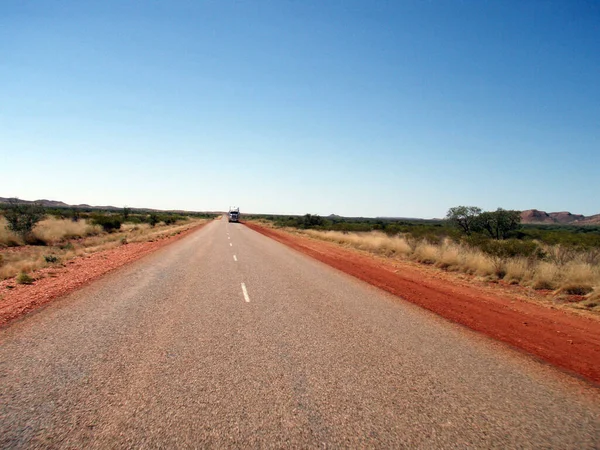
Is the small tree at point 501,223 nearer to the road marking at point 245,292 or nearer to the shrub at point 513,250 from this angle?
the shrub at point 513,250

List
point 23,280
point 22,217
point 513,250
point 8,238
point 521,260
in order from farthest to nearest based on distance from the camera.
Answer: point 22,217 → point 8,238 → point 513,250 → point 521,260 → point 23,280

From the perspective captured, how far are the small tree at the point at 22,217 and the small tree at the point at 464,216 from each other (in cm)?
3683

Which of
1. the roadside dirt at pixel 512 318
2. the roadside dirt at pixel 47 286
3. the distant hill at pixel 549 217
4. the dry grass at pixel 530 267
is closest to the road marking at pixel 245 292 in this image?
the roadside dirt at pixel 512 318

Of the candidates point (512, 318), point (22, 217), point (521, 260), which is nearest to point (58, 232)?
point (22, 217)

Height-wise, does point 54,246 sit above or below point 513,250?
below

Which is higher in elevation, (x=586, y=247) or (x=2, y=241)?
(x=586, y=247)

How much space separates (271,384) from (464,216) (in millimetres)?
34528

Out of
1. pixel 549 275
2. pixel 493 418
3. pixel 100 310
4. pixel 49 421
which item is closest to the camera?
pixel 49 421

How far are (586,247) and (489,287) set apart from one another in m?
7.13

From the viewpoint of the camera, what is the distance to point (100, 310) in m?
6.96

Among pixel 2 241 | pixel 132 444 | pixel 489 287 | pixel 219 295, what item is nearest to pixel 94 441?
pixel 132 444

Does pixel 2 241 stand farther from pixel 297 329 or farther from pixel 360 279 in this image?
pixel 297 329

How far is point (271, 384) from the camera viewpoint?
12.9ft

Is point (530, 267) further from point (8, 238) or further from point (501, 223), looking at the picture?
point (8, 238)
